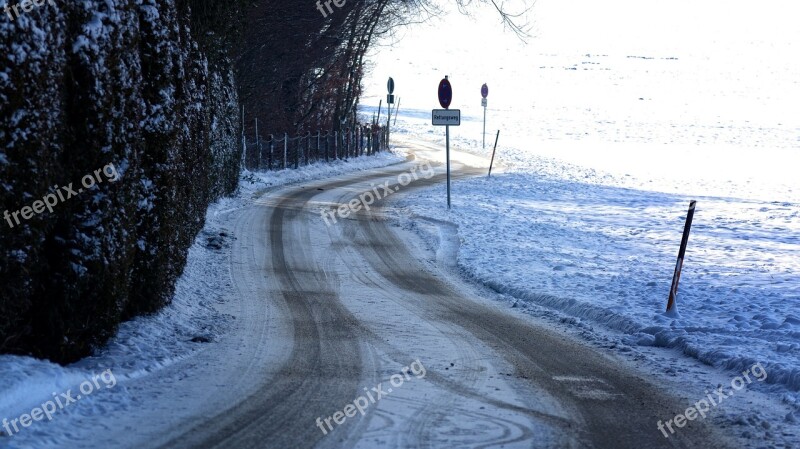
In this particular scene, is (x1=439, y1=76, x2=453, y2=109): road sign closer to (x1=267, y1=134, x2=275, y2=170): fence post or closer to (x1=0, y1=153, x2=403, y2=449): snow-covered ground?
(x1=267, y1=134, x2=275, y2=170): fence post

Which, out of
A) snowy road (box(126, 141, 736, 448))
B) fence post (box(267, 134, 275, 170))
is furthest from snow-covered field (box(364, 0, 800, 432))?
fence post (box(267, 134, 275, 170))

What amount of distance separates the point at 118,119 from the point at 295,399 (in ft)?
9.03

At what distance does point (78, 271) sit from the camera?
6824mm

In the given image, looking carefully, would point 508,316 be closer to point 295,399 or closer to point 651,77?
point 295,399

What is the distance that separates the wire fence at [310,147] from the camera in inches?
1134

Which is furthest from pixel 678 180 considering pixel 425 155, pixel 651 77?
pixel 651 77

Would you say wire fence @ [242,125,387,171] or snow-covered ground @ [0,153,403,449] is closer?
snow-covered ground @ [0,153,403,449]

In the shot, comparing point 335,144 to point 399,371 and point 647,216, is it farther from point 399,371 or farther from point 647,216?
point 399,371

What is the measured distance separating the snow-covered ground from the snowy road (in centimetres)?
34

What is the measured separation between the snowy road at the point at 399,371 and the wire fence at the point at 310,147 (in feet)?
51.2

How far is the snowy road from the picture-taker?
6160 mm

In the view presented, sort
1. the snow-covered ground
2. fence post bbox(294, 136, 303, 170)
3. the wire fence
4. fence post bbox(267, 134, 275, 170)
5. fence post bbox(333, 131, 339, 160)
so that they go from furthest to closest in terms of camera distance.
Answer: fence post bbox(333, 131, 339, 160), fence post bbox(294, 136, 303, 170), fence post bbox(267, 134, 275, 170), the wire fence, the snow-covered ground

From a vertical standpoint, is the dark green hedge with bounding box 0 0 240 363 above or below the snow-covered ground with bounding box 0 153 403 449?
above

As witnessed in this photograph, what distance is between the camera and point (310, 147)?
112ft
